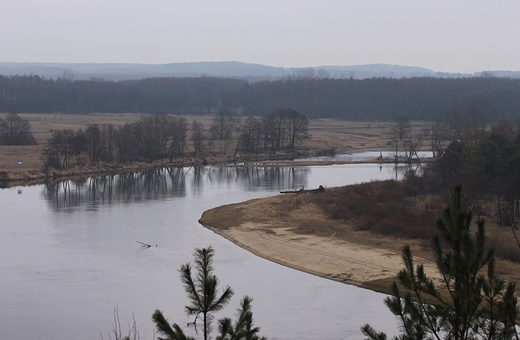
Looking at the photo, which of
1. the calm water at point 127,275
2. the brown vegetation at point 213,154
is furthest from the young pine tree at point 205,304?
the brown vegetation at point 213,154

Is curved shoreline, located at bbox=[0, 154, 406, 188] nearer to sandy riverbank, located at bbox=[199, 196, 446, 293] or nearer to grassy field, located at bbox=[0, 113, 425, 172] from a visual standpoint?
grassy field, located at bbox=[0, 113, 425, 172]

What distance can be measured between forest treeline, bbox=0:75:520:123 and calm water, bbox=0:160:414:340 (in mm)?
84397

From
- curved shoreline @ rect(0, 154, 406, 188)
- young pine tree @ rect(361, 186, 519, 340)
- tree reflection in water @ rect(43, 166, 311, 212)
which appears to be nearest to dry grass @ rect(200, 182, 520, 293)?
tree reflection in water @ rect(43, 166, 311, 212)

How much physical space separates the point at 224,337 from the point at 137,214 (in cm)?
2574

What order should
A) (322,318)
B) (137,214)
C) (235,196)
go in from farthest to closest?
(235,196) → (137,214) → (322,318)

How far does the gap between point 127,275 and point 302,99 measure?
10925 cm

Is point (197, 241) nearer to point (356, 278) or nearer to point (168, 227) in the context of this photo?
point (168, 227)

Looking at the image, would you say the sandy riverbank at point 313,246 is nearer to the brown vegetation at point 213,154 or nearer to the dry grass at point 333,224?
the dry grass at point 333,224

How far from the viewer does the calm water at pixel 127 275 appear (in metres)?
16.9

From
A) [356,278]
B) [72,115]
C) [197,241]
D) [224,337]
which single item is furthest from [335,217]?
[72,115]

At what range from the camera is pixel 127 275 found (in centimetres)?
2141

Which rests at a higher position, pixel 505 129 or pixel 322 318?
pixel 505 129

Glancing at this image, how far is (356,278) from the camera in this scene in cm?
2133

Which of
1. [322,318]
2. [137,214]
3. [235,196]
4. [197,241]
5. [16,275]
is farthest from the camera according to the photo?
[235,196]
